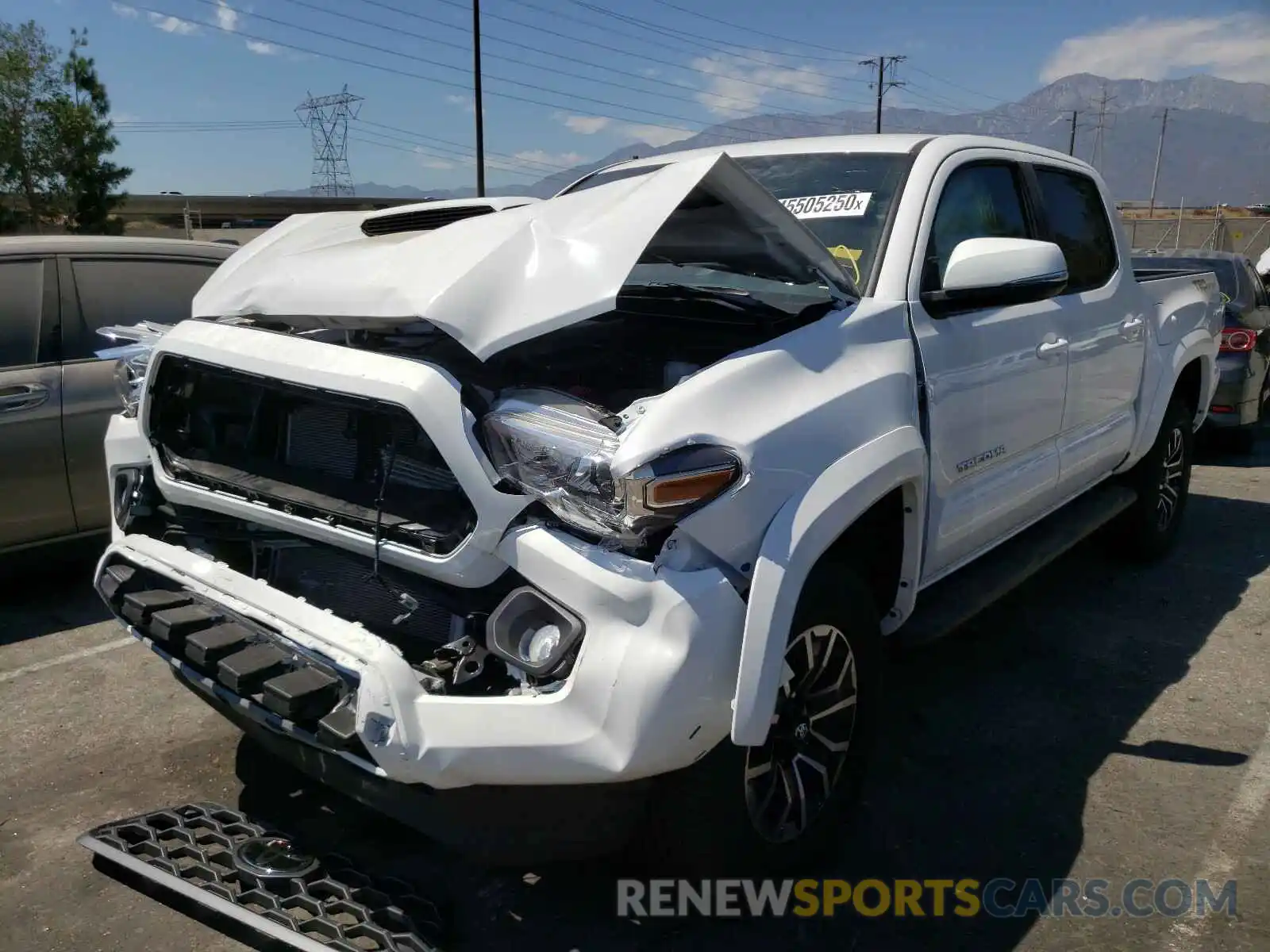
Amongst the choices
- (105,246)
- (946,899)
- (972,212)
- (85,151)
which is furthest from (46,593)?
(85,151)

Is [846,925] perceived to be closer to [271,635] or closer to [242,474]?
[271,635]

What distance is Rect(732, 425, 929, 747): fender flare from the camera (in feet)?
6.96

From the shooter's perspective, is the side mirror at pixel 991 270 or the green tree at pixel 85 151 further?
the green tree at pixel 85 151

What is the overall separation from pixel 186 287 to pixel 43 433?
43.7 inches

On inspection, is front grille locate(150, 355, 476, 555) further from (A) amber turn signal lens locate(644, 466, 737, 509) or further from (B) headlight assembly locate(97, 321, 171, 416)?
(A) amber turn signal lens locate(644, 466, 737, 509)

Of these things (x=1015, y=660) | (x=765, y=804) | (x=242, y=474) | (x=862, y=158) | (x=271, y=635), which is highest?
(x=862, y=158)

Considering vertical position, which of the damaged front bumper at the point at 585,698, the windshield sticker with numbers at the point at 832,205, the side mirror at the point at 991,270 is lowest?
the damaged front bumper at the point at 585,698

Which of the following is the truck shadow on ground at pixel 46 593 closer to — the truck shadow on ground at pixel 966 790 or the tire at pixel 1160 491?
the truck shadow on ground at pixel 966 790

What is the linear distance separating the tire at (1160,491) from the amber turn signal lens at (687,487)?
12.5ft

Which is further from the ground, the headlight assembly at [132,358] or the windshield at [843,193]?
the windshield at [843,193]

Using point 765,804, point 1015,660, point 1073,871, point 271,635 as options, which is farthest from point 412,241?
point 1015,660

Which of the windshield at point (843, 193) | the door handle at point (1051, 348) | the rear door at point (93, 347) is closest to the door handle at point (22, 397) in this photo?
the rear door at point (93, 347)

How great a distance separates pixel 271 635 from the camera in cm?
238

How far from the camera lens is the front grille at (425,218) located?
3242 millimetres
